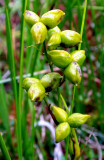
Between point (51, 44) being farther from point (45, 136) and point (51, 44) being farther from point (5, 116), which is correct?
point (45, 136)

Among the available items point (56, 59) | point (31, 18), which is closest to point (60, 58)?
point (56, 59)

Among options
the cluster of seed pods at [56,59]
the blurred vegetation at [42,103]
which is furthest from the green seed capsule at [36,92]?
the blurred vegetation at [42,103]

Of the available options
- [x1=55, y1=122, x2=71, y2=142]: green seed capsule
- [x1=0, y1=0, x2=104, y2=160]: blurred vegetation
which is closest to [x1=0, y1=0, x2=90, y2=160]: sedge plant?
[x1=55, y1=122, x2=71, y2=142]: green seed capsule

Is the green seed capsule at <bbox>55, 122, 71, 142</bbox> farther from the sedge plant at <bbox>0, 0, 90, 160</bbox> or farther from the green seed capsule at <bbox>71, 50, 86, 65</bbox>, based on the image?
the green seed capsule at <bbox>71, 50, 86, 65</bbox>

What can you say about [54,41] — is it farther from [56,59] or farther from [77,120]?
[77,120]

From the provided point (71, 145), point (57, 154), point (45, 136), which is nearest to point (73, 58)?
point (71, 145)

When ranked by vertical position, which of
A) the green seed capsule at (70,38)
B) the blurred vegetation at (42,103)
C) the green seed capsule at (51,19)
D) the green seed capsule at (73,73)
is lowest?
the blurred vegetation at (42,103)

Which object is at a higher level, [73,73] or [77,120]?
[73,73]

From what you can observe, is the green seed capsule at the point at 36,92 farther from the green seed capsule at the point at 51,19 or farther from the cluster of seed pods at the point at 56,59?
the green seed capsule at the point at 51,19
